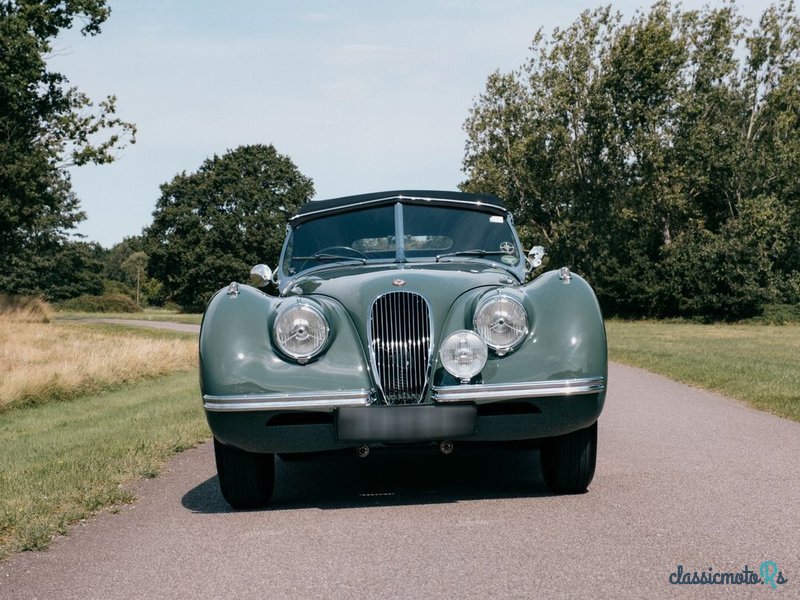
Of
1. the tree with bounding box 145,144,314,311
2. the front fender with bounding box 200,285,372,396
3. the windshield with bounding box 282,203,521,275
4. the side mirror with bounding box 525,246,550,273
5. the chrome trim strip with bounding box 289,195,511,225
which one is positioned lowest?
the front fender with bounding box 200,285,372,396

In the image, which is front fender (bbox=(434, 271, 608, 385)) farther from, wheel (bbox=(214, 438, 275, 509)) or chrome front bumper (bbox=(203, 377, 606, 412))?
wheel (bbox=(214, 438, 275, 509))

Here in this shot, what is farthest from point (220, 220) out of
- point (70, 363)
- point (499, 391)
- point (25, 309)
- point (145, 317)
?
point (499, 391)

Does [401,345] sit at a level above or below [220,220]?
below

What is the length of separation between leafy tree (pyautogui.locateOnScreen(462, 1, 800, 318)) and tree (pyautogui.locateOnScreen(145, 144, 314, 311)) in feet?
82.5

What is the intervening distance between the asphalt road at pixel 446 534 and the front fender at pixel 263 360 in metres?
0.73

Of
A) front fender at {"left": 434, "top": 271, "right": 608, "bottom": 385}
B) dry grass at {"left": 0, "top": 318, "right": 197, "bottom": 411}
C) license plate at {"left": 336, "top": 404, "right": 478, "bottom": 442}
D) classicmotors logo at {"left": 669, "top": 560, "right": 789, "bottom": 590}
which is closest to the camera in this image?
classicmotors logo at {"left": 669, "top": 560, "right": 789, "bottom": 590}

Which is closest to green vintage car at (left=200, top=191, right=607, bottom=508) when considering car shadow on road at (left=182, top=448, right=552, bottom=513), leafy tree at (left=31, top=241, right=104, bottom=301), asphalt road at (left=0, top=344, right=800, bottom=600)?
car shadow on road at (left=182, top=448, right=552, bottom=513)

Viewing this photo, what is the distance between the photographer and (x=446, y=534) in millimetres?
4297

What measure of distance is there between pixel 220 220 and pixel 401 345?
217 ft

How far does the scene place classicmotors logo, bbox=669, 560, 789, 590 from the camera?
3371mm

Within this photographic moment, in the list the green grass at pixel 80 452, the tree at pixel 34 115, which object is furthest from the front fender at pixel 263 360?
the tree at pixel 34 115

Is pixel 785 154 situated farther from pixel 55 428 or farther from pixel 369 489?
pixel 369 489

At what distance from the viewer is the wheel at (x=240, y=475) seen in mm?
5148

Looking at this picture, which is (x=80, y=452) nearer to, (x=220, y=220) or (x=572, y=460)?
(x=572, y=460)
